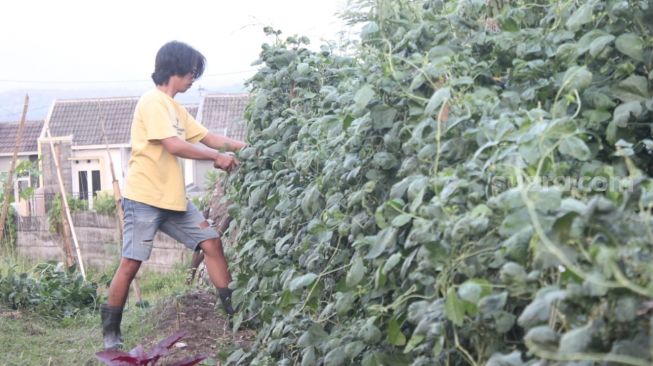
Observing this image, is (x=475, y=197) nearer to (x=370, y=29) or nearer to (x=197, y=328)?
(x=370, y=29)

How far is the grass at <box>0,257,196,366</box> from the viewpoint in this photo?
19.4 feet

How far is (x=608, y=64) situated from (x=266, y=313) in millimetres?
2140

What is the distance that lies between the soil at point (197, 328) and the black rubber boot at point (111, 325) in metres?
0.20

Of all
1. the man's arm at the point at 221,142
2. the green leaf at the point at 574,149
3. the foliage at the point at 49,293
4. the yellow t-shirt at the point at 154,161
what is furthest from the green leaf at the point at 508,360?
the foliage at the point at 49,293

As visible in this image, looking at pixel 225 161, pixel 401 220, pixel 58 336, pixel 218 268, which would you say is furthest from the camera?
pixel 58 336

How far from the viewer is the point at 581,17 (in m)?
2.81

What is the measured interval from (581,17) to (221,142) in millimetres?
3633

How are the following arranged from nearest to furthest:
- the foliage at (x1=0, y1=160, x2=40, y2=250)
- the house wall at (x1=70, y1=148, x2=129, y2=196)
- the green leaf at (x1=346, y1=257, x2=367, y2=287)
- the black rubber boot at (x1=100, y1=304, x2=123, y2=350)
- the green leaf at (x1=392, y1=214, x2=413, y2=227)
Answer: the green leaf at (x1=392, y1=214, x2=413, y2=227) → the green leaf at (x1=346, y1=257, x2=367, y2=287) → the black rubber boot at (x1=100, y1=304, x2=123, y2=350) → the foliage at (x1=0, y1=160, x2=40, y2=250) → the house wall at (x1=70, y1=148, x2=129, y2=196)

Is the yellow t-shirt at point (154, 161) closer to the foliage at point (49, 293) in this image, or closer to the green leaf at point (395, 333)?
the foliage at point (49, 293)

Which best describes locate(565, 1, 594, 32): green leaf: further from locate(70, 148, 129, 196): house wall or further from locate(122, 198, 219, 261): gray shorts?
locate(70, 148, 129, 196): house wall

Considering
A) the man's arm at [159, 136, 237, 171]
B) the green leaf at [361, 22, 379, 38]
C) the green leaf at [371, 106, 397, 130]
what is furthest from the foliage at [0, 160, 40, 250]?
the green leaf at [371, 106, 397, 130]

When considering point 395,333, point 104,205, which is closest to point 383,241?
point 395,333

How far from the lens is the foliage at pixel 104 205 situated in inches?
707

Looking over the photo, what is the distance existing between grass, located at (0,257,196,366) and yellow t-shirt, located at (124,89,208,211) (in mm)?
993
